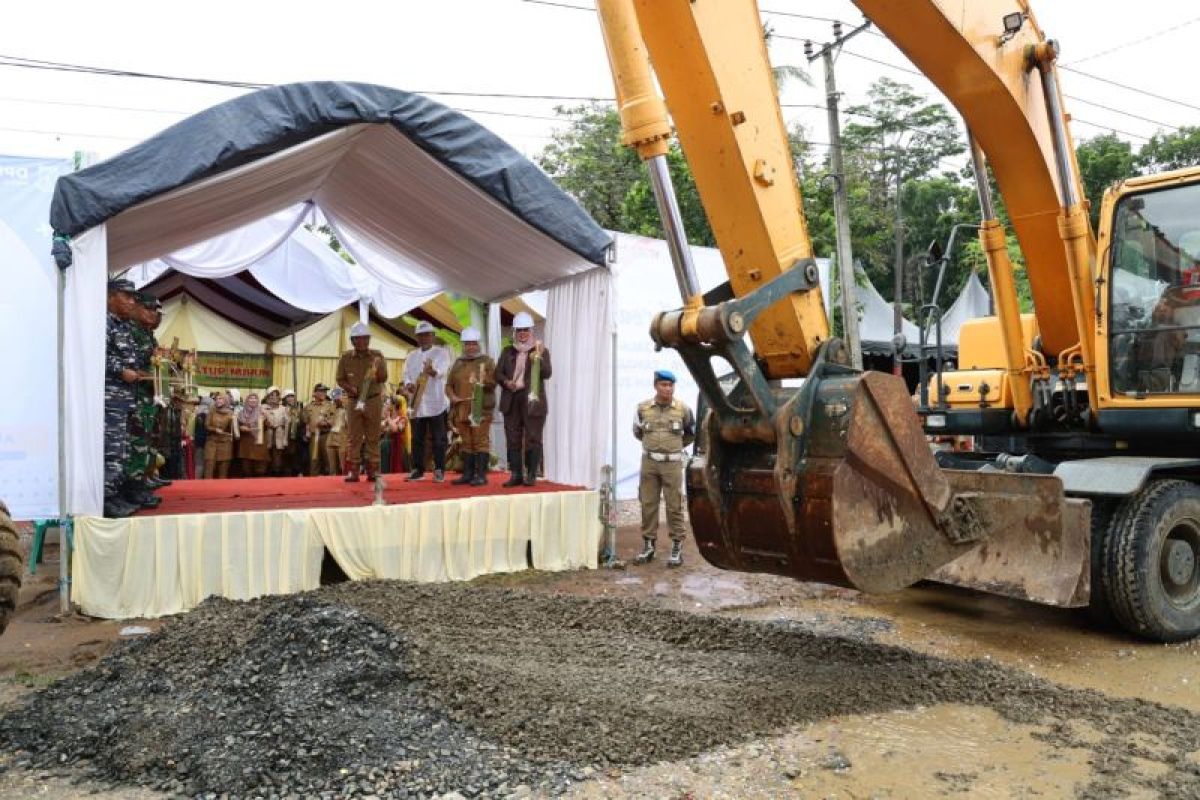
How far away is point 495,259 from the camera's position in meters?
9.15

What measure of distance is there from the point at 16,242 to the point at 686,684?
7.24 m

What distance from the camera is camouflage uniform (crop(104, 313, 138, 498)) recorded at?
6363 millimetres

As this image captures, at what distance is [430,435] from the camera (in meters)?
9.93

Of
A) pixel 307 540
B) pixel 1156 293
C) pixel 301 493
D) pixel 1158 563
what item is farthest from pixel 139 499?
pixel 1156 293

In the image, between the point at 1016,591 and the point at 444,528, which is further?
the point at 444,528

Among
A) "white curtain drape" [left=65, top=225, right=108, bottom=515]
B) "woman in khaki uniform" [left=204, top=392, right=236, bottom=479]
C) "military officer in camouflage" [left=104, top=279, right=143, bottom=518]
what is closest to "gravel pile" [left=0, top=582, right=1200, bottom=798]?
"white curtain drape" [left=65, top=225, right=108, bottom=515]

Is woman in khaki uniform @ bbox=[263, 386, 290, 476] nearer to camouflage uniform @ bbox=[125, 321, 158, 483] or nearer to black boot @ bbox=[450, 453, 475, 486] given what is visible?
black boot @ bbox=[450, 453, 475, 486]

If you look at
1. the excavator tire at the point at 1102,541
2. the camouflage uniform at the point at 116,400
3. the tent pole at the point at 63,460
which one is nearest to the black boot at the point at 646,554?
the excavator tire at the point at 1102,541

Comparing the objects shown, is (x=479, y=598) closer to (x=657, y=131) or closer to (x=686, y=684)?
(x=686, y=684)

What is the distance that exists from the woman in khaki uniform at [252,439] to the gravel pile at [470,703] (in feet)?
22.7

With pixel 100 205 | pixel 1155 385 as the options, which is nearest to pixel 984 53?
pixel 1155 385

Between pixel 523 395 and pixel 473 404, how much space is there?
0.52 meters

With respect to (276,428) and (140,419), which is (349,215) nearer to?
(140,419)

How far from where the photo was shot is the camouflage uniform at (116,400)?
A: 6363 millimetres
